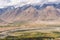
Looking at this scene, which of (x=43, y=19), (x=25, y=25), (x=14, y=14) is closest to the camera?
(x=25, y=25)

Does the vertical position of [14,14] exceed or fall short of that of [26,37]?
it exceeds it

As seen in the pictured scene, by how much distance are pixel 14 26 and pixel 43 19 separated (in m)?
4.22

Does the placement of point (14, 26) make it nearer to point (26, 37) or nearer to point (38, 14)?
point (26, 37)

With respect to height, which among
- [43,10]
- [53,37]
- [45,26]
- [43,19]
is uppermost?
[43,10]

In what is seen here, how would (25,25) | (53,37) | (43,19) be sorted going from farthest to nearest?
(43,19)
(25,25)
(53,37)

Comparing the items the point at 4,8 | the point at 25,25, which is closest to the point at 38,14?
the point at 25,25

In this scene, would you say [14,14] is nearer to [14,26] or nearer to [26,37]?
[14,26]

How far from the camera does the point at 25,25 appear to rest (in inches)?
921

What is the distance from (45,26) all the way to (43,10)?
167 inches

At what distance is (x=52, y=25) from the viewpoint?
23.0m


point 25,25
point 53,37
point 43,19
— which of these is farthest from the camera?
point 43,19

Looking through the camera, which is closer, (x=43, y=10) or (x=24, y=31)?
(x=24, y=31)

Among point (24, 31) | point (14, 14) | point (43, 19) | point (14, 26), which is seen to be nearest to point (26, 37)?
point (24, 31)

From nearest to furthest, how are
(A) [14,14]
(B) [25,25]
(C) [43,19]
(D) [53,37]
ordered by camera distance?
(D) [53,37]
(B) [25,25]
(C) [43,19]
(A) [14,14]
